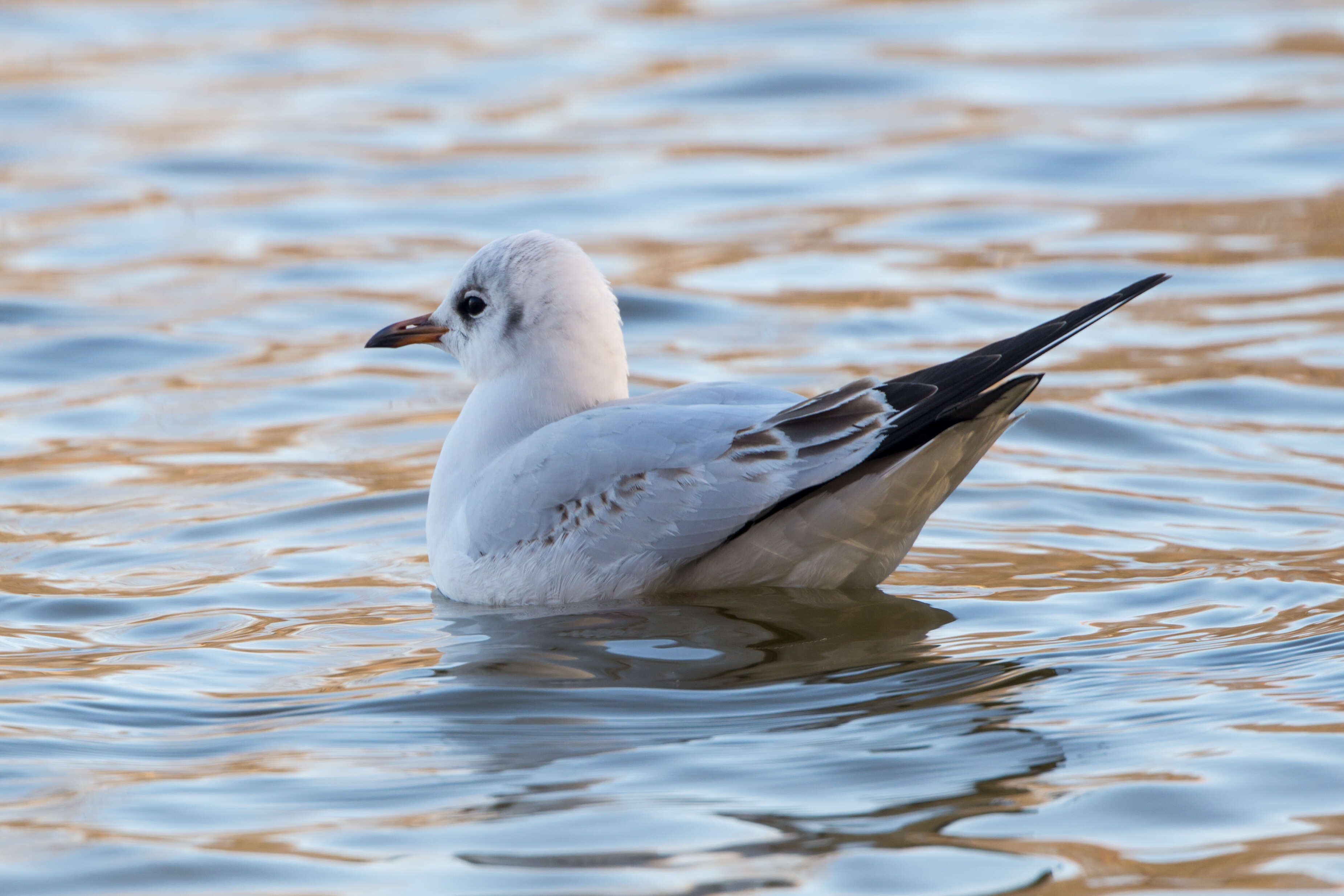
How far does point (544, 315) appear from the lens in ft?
19.9

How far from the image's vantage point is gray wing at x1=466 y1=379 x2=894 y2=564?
5.25 m

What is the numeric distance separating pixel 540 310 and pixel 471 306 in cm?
31

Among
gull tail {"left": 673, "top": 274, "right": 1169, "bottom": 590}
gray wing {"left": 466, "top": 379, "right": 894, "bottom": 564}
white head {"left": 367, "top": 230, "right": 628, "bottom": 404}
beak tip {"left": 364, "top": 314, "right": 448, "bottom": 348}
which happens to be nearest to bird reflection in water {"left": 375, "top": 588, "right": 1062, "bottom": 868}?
gull tail {"left": 673, "top": 274, "right": 1169, "bottom": 590}

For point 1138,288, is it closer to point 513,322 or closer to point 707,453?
point 707,453

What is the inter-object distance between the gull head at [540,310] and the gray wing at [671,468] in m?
0.35

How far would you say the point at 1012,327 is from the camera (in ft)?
31.0

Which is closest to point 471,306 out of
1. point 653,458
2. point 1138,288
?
point 653,458

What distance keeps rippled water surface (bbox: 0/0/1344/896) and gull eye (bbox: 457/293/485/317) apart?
0.93m

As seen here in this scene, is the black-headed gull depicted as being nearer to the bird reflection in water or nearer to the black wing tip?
the black wing tip

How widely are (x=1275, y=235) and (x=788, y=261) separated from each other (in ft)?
9.35

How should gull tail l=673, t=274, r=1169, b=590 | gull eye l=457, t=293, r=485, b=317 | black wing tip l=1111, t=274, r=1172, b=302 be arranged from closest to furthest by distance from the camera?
black wing tip l=1111, t=274, r=1172, b=302
gull tail l=673, t=274, r=1169, b=590
gull eye l=457, t=293, r=485, b=317

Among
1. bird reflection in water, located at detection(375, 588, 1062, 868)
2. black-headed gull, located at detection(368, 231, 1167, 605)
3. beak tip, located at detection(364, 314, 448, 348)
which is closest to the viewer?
bird reflection in water, located at detection(375, 588, 1062, 868)

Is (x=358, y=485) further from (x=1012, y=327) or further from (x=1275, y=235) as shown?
(x=1275, y=235)

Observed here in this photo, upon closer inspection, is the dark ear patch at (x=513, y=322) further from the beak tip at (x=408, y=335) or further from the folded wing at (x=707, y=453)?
the folded wing at (x=707, y=453)
